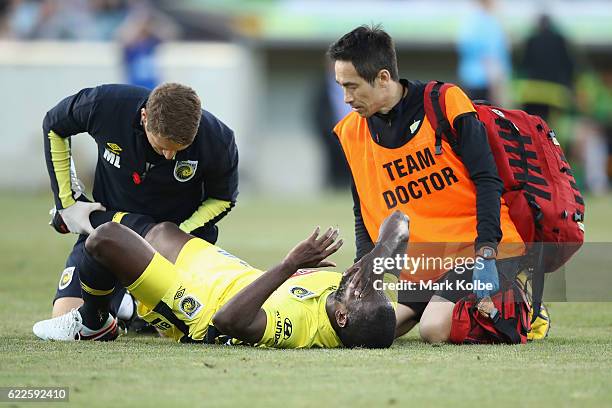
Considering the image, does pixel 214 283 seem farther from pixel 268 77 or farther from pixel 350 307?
pixel 268 77

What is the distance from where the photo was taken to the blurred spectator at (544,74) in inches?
667

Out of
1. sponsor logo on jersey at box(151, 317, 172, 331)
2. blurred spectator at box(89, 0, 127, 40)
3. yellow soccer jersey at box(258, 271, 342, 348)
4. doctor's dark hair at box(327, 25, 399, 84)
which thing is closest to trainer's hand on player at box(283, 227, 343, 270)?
yellow soccer jersey at box(258, 271, 342, 348)

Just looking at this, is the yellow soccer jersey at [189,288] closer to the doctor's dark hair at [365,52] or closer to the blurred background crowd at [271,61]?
the doctor's dark hair at [365,52]

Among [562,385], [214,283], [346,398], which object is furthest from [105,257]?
[562,385]

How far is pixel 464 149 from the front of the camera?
668 cm

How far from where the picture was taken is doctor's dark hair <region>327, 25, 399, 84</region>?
6.71m

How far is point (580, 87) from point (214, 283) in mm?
19186

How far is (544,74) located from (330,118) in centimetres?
680

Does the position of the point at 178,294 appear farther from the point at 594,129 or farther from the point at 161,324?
the point at 594,129

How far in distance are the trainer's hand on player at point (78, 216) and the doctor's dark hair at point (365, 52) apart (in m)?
1.76

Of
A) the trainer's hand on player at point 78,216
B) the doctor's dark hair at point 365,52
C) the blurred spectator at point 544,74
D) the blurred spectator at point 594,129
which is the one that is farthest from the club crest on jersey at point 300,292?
the blurred spectator at point 594,129

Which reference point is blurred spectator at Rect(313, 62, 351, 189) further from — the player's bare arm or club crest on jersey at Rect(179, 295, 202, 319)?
the player's bare arm

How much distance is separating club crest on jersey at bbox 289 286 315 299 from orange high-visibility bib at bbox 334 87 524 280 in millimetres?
836

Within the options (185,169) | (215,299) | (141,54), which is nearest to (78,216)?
(185,169)
